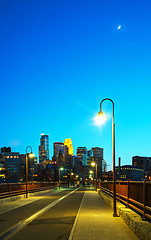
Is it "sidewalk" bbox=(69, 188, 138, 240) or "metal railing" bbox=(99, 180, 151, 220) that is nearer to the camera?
"sidewalk" bbox=(69, 188, 138, 240)

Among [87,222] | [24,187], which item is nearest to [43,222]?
[87,222]

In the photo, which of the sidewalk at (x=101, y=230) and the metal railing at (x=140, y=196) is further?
the metal railing at (x=140, y=196)

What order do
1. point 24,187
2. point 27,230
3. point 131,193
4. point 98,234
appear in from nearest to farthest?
→ 1. point 98,234
2. point 27,230
3. point 131,193
4. point 24,187

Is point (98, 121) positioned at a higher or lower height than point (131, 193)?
higher

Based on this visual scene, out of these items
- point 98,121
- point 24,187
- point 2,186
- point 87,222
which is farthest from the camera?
point 24,187

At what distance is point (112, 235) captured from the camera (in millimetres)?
9859

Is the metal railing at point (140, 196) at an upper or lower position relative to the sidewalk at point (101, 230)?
upper

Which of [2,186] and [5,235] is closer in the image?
[5,235]

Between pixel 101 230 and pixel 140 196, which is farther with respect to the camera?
pixel 140 196

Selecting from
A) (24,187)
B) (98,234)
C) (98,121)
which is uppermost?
(98,121)

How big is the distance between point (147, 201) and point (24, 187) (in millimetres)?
25545

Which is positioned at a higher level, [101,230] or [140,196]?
[140,196]

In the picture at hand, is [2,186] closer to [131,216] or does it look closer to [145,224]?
[131,216]

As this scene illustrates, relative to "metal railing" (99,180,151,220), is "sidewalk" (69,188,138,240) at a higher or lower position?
lower
